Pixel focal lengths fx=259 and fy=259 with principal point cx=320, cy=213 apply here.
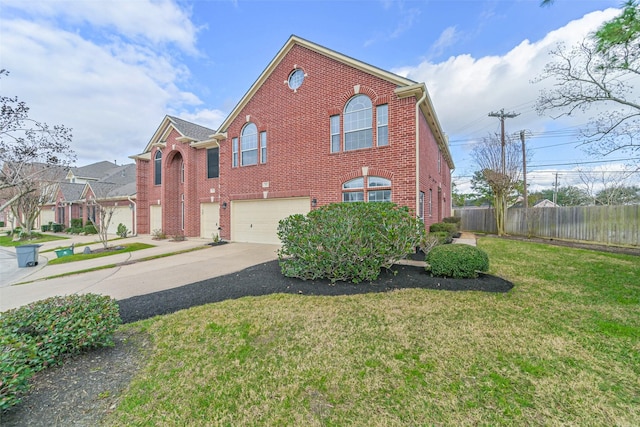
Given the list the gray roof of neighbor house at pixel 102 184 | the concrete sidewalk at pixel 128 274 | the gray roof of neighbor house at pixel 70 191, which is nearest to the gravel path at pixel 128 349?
the concrete sidewalk at pixel 128 274

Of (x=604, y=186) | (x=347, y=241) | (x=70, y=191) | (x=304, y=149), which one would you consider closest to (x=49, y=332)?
(x=347, y=241)

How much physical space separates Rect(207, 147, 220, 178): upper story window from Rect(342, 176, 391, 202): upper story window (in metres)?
8.20

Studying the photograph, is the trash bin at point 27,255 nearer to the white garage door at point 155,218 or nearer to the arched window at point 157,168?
the white garage door at point 155,218

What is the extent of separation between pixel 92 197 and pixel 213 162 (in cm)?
1524

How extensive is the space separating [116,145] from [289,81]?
23970 mm

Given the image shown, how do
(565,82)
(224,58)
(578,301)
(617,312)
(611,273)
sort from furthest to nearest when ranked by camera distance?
1. (224,58)
2. (565,82)
3. (611,273)
4. (578,301)
5. (617,312)

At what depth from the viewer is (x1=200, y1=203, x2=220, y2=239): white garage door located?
14781mm

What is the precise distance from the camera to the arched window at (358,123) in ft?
32.3

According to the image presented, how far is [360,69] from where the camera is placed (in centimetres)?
983

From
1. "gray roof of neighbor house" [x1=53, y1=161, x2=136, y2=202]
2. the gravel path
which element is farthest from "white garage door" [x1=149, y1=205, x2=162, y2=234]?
the gravel path

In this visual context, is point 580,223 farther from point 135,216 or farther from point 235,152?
point 135,216

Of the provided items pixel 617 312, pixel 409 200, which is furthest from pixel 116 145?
pixel 617 312

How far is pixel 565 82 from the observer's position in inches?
316

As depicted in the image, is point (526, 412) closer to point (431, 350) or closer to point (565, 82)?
point (431, 350)
